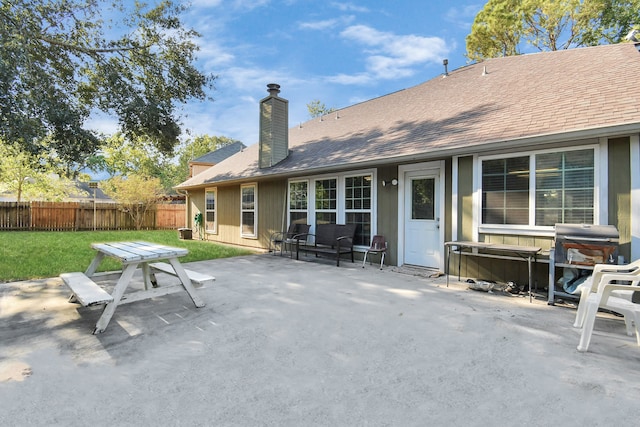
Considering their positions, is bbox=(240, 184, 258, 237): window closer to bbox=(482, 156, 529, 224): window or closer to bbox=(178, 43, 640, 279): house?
bbox=(178, 43, 640, 279): house

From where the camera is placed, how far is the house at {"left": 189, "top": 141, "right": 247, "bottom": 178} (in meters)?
17.0

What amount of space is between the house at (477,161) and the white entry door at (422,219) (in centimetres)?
2

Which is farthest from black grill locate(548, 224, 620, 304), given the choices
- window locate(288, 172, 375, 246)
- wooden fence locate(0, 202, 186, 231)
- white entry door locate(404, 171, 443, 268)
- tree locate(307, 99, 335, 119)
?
tree locate(307, 99, 335, 119)

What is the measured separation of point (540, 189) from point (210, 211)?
35.7 feet

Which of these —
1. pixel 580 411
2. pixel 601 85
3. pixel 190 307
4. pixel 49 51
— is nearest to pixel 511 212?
pixel 601 85

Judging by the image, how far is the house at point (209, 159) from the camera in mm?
16984

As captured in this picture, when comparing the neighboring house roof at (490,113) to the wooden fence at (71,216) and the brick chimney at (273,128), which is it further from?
the wooden fence at (71,216)

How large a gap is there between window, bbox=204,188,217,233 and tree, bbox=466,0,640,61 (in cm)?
1444

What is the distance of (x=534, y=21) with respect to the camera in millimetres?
14836

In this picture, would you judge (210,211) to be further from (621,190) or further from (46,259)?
(621,190)

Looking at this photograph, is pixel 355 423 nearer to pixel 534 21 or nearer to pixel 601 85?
pixel 601 85

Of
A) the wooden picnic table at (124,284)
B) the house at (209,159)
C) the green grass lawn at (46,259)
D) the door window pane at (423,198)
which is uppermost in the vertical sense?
the house at (209,159)

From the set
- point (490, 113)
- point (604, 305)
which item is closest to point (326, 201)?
point (490, 113)

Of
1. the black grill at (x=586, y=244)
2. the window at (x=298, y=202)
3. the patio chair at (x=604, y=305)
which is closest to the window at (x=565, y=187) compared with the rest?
the black grill at (x=586, y=244)
